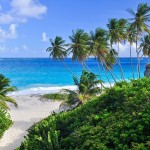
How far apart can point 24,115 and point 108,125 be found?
30784 mm

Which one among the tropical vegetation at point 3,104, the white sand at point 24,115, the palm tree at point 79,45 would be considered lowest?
the white sand at point 24,115

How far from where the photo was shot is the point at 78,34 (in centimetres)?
5200

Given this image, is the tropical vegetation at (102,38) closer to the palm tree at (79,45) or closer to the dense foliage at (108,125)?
the palm tree at (79,45)

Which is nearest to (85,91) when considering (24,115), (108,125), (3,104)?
(3,104)

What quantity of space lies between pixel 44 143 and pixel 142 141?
17.7ft

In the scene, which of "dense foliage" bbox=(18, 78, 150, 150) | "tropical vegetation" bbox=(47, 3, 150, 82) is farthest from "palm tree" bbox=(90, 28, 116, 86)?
"dense foliage" bbox=(18, 78, 150, 150)

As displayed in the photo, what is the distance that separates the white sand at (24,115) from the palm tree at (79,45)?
8.92m

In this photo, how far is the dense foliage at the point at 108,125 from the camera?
46.6ft

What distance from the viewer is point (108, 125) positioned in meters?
16.2

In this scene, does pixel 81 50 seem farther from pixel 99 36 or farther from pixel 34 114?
pixel 34 114

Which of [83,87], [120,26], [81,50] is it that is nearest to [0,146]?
[83,87]

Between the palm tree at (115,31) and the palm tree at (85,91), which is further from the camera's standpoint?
the palm tree at (115,31)

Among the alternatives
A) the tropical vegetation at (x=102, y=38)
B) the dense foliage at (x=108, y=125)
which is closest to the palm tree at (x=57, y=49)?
the tropical vegetation at (x=102, y=38)

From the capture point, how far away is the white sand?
32.7m
